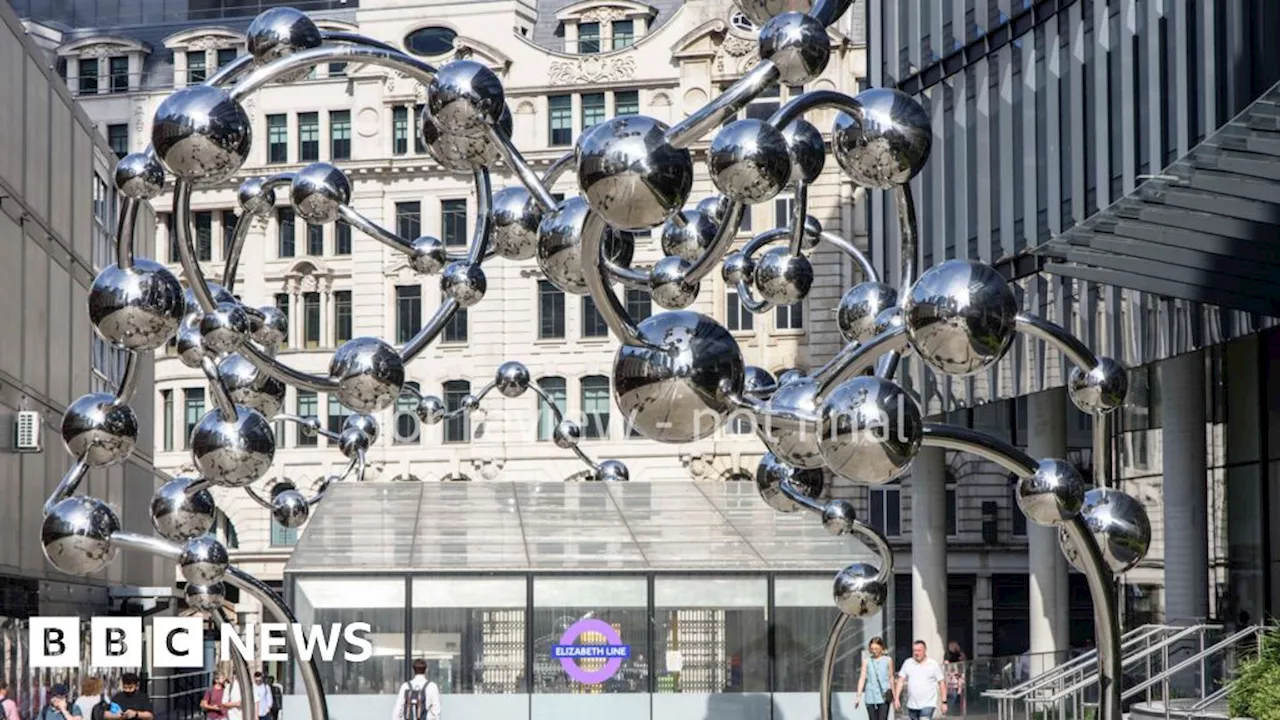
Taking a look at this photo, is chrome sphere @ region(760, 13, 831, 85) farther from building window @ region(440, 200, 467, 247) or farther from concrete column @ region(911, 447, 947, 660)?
building window @ region(440, 200, 467, 247)

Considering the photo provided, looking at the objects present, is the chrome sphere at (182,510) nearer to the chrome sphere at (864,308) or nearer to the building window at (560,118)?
the chrome sphere at (864,308)

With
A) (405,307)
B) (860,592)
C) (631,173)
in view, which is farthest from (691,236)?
A: (405,307)

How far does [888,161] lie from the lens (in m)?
8.91

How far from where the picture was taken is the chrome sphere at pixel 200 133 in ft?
30.3

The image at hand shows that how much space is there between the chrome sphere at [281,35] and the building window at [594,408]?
6413 cm

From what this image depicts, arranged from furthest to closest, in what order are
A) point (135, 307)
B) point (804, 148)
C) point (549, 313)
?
point (549, 313)
point (135, 307)
point (804, 148)

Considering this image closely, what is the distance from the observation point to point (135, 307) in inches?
387

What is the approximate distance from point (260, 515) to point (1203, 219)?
58.9 metres

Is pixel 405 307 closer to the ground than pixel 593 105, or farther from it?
closer to the ground

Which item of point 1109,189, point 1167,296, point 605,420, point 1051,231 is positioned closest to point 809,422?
point 1167,296

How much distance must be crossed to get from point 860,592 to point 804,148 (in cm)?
606

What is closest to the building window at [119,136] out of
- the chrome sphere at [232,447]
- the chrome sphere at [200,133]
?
the chrome sphere at [232,447]

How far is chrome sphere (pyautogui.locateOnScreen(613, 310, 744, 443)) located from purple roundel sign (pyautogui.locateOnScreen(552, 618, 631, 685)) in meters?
25.2

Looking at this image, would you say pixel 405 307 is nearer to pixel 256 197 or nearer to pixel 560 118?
pixel 560 118
